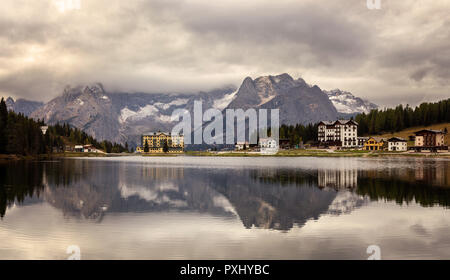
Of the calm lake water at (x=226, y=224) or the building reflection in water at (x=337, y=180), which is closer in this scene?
the calm lake water at (x=226, y=224)

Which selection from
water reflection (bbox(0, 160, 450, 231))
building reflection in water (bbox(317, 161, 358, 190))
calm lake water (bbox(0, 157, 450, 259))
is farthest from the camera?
building reflection in water (bbox(317, 161, 358, 190))

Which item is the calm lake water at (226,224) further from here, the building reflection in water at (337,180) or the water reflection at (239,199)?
the building reflection in water at (337,180)

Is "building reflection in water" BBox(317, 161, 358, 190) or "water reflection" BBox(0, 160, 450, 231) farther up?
"water reflection" BBox(0, 160, 450, 231)

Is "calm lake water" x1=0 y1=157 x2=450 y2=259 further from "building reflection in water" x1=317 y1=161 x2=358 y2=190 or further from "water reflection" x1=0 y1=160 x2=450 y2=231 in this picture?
"building reflection in water" x1=317 y1=161 x2=358 y2=190

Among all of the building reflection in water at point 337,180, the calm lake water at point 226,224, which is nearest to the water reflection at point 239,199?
the calm lake water at point 226,224

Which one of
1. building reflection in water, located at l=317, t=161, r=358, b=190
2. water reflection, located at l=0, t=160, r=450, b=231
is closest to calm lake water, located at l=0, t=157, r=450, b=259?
water reflection, located at l=0, t=160, r=450, b=231

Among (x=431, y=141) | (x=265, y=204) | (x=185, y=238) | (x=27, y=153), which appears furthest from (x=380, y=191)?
(x=431, y=141)

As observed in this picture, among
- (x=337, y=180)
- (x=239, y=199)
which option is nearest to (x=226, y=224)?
(x=239, y=199)

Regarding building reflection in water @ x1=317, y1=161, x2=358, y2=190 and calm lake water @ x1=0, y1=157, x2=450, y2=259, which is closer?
calm lake water @ x1=0, y1=157, x2=450, y2=259

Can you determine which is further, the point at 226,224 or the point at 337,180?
the point at 337,180

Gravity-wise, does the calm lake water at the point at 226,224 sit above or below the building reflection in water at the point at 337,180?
above

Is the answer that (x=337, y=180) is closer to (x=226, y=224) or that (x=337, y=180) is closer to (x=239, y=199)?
(x=239, y=199)

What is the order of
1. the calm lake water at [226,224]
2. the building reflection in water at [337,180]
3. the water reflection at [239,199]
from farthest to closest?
the building reflection in water at [337,180], the water reflection at [239,199], the calm lake water at [226,224]

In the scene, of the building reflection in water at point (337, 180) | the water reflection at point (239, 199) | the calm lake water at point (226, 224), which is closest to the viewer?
the calm lake water at point (226, 224)
